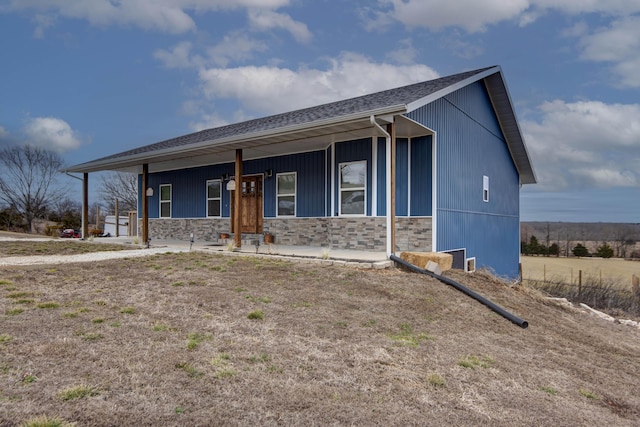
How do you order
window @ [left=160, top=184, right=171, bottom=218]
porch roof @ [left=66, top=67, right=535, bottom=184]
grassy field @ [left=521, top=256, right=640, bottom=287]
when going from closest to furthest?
porch roof @ [left=66, top=67, right=535, bottom=184]
window @ [left=160, top=184, right=171, bottom=218]
grassy field @ [left=521, top=256, right=640, bottom=287]

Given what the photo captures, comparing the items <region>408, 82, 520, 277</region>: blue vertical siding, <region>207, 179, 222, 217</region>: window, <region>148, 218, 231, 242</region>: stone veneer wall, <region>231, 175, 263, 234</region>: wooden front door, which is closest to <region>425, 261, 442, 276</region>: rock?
<region>408, 82, 520, 277</region>: blue vertical siding

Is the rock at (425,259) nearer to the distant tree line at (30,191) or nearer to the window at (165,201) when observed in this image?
the window at (165,201)

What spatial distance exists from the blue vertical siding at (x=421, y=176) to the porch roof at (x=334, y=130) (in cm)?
31

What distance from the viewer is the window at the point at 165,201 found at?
52.2 feet

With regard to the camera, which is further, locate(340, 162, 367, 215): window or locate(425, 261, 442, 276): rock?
locate(340, 162, 367, 215): window

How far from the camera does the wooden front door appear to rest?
12953mm

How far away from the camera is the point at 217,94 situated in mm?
16531

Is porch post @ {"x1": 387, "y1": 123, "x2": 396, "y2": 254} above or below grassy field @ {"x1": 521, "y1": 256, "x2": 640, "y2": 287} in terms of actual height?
above

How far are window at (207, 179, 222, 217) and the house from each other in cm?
4

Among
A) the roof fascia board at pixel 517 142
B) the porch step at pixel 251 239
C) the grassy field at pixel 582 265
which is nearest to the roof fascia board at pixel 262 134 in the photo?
the porch step at pixel 251 239

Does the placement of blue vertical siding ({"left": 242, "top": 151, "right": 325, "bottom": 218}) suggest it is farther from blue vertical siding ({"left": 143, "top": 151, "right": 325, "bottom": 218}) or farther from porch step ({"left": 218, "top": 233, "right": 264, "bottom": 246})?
porch step ({"left": 218, "top": 233, "right": 264, "bottom": 246})

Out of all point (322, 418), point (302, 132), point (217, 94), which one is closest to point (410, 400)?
point (322, 418)

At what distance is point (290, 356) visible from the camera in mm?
3770

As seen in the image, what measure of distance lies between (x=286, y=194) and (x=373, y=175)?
3.45 m
